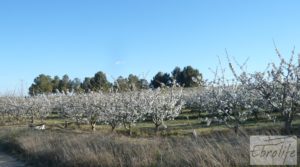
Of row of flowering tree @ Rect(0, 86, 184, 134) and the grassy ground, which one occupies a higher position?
row of flowering tree @ Rect(0, 86, 184, 134)

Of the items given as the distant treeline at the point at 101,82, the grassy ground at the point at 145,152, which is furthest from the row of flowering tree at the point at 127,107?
the grassy ground at the point at 145,152

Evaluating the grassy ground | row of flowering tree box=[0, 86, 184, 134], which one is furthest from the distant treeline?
the grassy ground

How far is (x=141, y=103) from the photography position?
2589cm

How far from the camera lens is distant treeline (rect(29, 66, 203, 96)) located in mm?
30411

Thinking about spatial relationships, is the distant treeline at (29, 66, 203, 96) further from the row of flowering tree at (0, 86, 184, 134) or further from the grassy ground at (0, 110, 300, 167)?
the grassy ground at (0, 110, 300, 167)

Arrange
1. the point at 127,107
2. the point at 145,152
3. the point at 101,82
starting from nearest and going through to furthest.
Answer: the point at 145,152 → the point at 127,107 → the point at 101,82

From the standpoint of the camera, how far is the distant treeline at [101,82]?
30.4 m

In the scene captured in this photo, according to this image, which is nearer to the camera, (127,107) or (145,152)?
(145,152)

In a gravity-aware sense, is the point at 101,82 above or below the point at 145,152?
above

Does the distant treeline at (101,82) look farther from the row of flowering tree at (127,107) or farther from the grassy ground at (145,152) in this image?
the grassy ground at (145,152)

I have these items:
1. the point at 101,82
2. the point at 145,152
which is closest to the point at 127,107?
the point at 145,152

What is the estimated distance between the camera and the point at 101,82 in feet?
187

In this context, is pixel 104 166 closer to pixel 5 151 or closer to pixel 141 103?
pixel 5 151

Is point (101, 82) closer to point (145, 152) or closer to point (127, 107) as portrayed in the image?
point (127, 107)
